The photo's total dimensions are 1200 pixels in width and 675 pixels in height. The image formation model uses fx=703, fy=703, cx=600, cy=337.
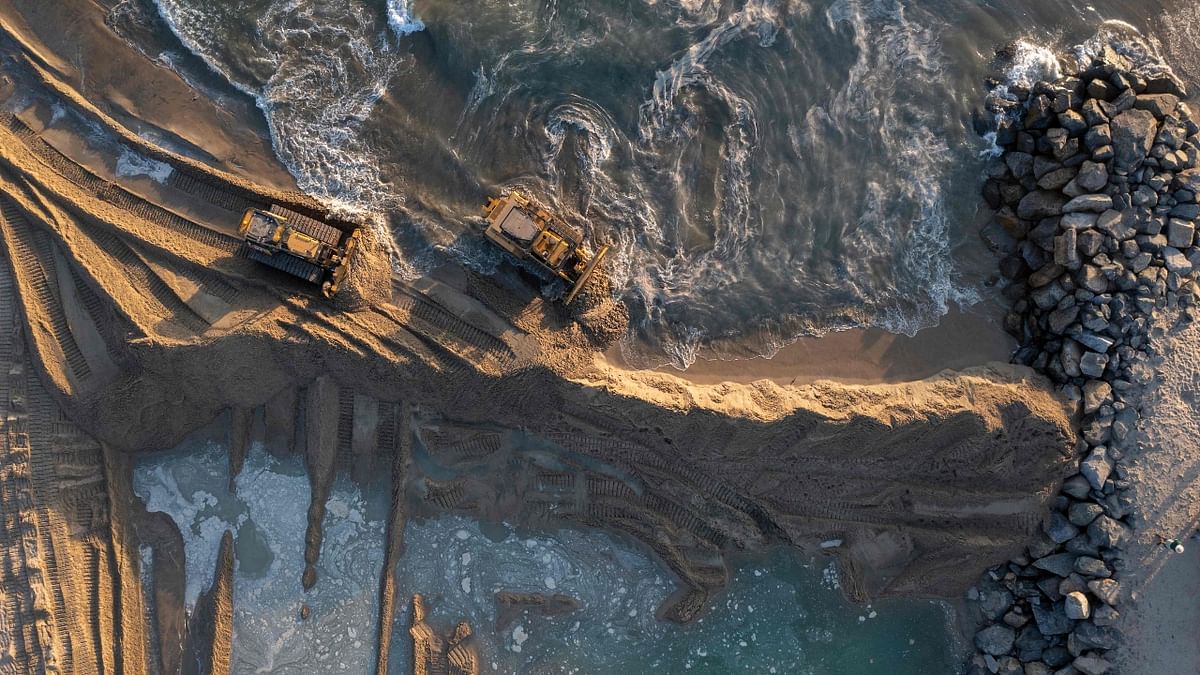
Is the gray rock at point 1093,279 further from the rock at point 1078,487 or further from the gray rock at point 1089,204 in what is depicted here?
the rock at point 1078,487

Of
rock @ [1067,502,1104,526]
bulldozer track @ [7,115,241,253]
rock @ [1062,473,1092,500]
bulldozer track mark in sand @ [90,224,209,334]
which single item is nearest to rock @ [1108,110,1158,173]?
rock @ [1062,473,1092,500]

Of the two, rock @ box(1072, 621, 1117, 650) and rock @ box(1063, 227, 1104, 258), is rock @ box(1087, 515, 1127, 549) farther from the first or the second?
rock @ box(1063, 227, 1104, 258)

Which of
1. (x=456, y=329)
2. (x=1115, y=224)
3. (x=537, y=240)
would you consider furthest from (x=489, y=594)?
(x=1115, y=224)

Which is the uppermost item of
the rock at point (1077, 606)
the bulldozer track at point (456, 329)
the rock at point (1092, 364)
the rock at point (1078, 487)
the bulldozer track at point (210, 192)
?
the rock at point (1092, 364)

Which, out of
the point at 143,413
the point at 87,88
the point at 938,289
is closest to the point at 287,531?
the point at 143,413

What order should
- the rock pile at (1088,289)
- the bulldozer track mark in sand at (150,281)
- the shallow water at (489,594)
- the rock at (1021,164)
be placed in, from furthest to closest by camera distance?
the rock at (1021,164)
the shallow water at (489,594)
the rock pile at (1088,289)
the bulldozer track mark in sand at (150,281)

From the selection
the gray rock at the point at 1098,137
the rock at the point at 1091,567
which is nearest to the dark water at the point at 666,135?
the gray rock at the point at 1098,137

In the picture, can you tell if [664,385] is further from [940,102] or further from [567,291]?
[940,102]
